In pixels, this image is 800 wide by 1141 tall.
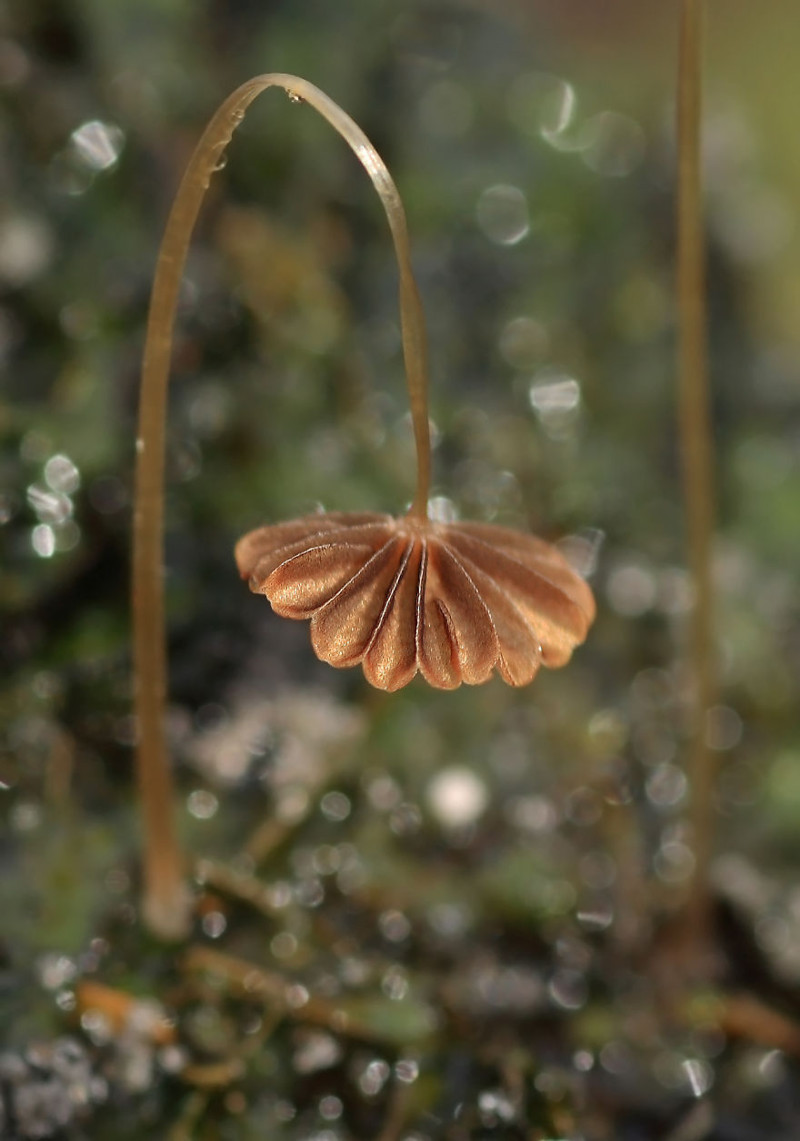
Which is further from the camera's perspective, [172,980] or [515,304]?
[515,304]

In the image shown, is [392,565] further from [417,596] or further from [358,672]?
[358,672]

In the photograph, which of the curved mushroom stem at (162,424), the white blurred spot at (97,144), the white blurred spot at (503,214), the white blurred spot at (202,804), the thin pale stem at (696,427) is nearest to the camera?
the curved mushroom stem at (162,424)

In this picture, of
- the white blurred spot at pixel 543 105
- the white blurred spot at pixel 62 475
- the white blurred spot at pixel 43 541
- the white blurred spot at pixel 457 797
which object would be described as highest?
the white blurred spot at pixel 543 105

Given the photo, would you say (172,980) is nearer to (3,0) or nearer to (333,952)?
(333,952)

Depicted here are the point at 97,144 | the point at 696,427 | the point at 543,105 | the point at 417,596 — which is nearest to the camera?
the point at 417,596

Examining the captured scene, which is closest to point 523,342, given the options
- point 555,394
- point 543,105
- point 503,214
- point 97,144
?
point 555,394

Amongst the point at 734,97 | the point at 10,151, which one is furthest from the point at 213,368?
the point at 734,97

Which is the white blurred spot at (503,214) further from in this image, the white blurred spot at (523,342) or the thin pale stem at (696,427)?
the thin pale stem at (696,427)

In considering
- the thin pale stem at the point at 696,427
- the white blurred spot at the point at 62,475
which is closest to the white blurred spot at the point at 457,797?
the thin pale stem at the point at 696,427
